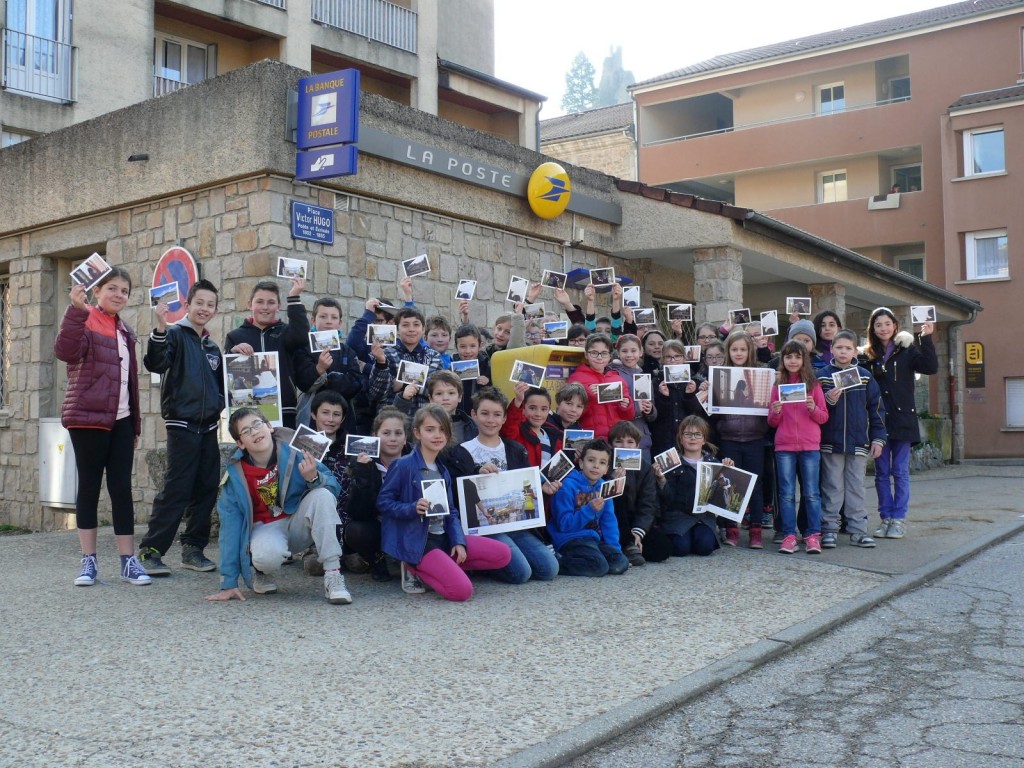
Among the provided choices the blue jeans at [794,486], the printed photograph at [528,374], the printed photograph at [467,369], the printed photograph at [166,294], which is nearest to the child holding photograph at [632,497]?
the printed photograph at [528,374]

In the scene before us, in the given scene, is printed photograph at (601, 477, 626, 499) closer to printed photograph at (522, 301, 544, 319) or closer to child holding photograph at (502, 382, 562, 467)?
child holding photograph at (502, 382, 562, 467)

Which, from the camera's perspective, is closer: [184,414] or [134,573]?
[134,573]

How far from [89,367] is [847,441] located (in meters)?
5.58

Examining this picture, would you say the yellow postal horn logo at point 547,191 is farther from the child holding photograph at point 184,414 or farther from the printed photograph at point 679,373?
the child holding photograph at point 184,414

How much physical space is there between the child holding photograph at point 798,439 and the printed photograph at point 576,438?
1650 mm

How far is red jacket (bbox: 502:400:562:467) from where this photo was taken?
281 inches

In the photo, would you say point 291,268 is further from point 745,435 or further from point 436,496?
point 745,435

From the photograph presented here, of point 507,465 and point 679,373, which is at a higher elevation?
point 679,373

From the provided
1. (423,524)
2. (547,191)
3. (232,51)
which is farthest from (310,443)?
(232,51)

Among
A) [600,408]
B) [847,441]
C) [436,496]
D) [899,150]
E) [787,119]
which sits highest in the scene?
[787,119]

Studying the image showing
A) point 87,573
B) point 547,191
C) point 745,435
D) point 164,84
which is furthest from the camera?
point 164,84

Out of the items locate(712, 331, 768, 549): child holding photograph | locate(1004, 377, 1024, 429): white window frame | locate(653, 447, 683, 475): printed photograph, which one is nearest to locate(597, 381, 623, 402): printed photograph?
locate(653, 447, 683, 475): printed photograph

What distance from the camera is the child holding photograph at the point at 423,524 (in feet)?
19.3

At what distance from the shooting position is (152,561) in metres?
6.43
